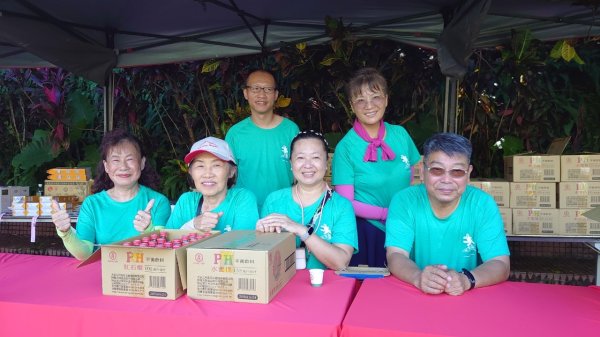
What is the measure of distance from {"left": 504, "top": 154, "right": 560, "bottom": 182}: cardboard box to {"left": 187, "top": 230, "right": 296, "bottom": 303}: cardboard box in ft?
10.6

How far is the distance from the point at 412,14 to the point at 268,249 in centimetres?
Answer: 316

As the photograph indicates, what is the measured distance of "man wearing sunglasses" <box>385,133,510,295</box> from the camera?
191 cm

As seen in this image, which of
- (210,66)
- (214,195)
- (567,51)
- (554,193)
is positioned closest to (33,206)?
(210,66)

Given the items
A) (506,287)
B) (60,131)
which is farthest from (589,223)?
(60,131)

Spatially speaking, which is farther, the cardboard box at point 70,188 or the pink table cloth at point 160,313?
the cardboard box at point 70,188

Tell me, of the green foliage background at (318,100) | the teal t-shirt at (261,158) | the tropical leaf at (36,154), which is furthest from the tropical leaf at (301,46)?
the tropical leaf at (36,154)

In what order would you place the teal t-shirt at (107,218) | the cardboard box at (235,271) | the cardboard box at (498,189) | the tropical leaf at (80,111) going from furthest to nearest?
the tropical leaf at (80,111), the cardboard box at (498,189), the teal t-shirt at (107,218), the cardboard box at (235,271)

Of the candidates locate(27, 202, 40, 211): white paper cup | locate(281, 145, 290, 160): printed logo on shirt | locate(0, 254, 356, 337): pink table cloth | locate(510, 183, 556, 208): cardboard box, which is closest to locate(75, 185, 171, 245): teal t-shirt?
locate(0, 254, 356, 337): pink table cloth

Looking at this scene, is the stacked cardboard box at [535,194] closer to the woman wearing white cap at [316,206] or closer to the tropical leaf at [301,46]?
the tropical leaf at [301,46]

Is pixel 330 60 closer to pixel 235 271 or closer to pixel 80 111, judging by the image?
pixel 235 271

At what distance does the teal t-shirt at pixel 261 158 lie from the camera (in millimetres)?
3252

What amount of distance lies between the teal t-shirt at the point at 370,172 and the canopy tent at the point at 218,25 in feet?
3.15

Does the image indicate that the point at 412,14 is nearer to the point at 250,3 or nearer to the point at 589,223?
the point at 250,3

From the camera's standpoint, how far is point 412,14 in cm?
394
